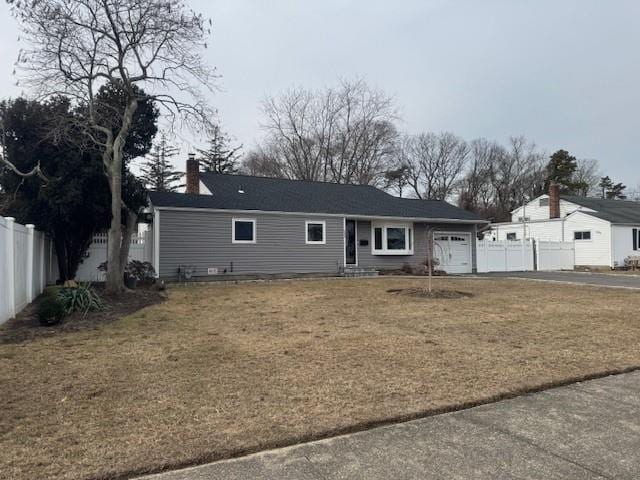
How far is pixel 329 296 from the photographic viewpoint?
41.9 ft

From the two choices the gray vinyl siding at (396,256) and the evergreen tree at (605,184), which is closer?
the gray vinyl siding at (396,256)

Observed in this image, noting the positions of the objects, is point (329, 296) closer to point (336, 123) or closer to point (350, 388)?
point (350, 388)

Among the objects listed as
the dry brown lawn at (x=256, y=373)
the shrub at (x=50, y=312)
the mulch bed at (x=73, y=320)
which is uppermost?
the shrub at (x=50, y=312)

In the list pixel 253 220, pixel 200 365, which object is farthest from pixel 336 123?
pixel 200 365

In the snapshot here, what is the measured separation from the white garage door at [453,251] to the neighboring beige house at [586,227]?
8.95 m

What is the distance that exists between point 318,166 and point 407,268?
1944 centimetres

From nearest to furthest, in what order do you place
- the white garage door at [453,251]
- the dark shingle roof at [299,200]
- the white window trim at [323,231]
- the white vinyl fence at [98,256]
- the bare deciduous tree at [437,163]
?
the white vinyl fence at [98,256] < the dark shingle roof at [299,200] < the white window trim at [323,231] < the white garage door at [453,251] < the bare deciduous tree at [437,163]

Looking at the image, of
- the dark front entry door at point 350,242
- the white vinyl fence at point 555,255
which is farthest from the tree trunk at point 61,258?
the white vinyl fence at point 555,255

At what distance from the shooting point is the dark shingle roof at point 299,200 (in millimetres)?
18734

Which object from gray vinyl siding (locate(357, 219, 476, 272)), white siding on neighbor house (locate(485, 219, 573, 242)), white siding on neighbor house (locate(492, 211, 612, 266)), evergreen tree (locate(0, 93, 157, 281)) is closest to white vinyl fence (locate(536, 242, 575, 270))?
white siding on neighbor house (locate(492, 211, 612, 266))

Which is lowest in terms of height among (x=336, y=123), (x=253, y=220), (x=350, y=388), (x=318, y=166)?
(x=350, y=388)

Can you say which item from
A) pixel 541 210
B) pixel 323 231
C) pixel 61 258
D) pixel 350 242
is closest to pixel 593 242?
pixel 541 210

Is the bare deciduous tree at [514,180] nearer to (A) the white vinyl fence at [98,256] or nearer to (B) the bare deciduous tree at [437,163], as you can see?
(B) the bare deciduous tree at [437,163]

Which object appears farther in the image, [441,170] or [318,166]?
[441,170]
